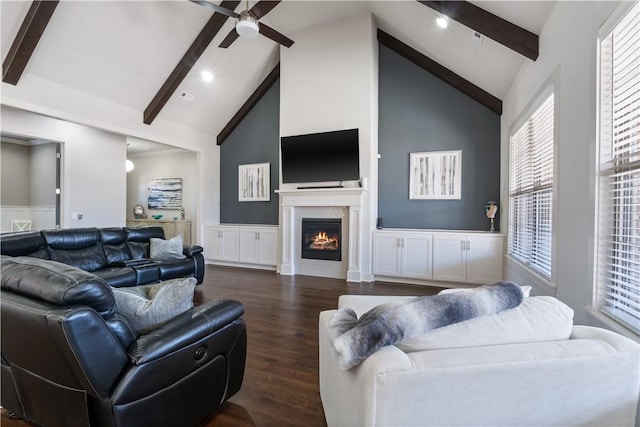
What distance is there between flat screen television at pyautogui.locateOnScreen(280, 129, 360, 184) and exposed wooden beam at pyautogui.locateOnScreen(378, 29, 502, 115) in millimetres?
1653

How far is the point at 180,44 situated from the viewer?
16.4 feet

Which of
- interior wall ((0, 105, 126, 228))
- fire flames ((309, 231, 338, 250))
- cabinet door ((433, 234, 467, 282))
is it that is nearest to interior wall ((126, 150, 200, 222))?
interior wall ((0, 105, 126, 228))

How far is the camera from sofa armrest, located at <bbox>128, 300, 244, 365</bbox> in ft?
4.27

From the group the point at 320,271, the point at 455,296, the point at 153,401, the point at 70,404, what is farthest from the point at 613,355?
the point at 320,271

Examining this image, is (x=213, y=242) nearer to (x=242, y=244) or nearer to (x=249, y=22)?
(x=242, y=244)

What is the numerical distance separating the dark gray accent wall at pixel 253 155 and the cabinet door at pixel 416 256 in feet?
9.28

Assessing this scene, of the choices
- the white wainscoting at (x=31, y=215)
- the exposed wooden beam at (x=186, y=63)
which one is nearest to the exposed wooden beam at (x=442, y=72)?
the exposed wooden beam at (x=186, y=63)

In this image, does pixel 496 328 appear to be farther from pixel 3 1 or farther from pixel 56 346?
pixel 3 1

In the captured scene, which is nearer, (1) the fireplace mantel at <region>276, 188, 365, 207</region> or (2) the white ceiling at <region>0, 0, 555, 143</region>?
(2) the white ceiling at <region>0, 0, 555, 143</region>

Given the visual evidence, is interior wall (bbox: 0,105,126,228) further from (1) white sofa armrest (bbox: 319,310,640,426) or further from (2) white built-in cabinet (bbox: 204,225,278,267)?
(1) white sofa armrest (bbox: 319,310,640,426)

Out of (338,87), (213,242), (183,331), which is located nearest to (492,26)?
(338,87)

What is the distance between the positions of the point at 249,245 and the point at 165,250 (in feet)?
6.46

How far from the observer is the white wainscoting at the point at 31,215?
6.18 metres

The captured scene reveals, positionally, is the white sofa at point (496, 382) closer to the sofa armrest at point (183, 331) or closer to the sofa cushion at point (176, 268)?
the sofa armrest at point (183, 331)
